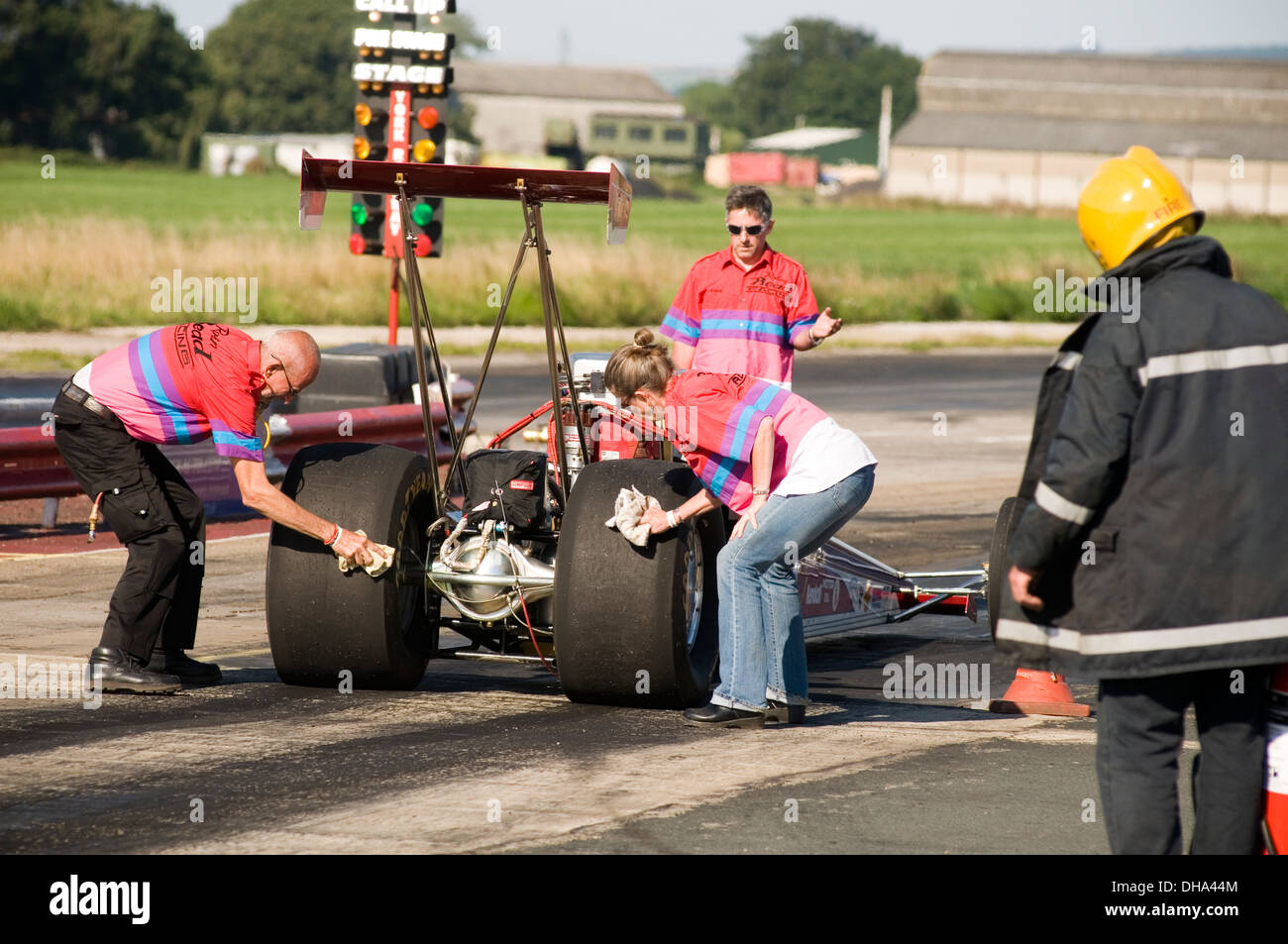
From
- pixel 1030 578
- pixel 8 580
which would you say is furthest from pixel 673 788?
pixel 8 580

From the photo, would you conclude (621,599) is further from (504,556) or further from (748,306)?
(748,306)

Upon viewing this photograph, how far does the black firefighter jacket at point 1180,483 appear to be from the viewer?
4.27 m

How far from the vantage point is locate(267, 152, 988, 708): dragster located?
22.7 feet

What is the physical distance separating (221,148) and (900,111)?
86311mm

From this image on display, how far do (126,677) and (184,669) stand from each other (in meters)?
0.35

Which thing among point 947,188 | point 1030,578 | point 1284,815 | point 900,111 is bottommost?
point 1284,815

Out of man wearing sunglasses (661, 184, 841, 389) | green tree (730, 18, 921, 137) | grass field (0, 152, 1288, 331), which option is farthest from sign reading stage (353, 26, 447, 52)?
green tree (730, 18, 921, 137)

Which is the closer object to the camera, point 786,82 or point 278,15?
point 278,15

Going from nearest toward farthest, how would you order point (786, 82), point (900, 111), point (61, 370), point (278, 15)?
point (61, 370), point (278, 15), point (900, 111), point (786, 82)

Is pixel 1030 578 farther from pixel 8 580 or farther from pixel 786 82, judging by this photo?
pixel 786 82

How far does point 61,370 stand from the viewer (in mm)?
22031

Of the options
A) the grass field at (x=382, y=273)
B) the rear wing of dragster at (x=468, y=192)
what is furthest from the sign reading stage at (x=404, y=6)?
the rear wing of dragster at (x=468, y=192)

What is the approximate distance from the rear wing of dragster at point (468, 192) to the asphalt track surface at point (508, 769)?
45.6 inches

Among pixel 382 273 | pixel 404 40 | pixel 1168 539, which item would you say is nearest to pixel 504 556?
pixel 1168 539
